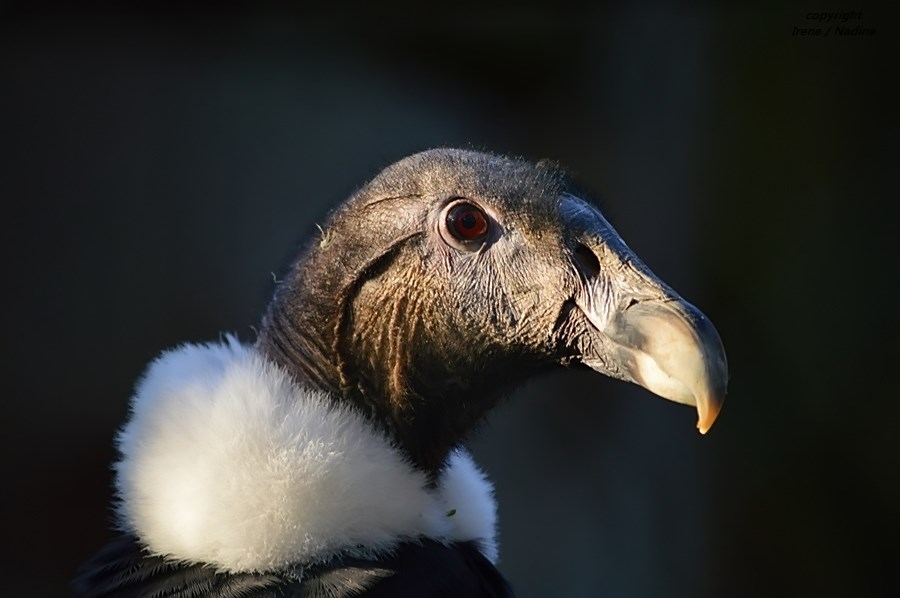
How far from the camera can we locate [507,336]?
2.11 metres

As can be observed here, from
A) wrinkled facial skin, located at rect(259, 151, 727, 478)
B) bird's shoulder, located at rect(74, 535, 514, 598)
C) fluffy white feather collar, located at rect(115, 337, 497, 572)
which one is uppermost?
wrinkled facial skin, located at rect(259, 151, 727, 478)

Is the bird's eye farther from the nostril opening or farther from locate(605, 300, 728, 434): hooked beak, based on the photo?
locate(605, 300, 728, 434): hooked beak

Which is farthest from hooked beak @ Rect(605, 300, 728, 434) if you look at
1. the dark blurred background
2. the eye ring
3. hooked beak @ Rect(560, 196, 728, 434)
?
the dark blurred background

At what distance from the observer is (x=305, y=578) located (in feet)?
6.18

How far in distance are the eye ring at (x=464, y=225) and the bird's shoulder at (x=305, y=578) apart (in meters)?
0.58

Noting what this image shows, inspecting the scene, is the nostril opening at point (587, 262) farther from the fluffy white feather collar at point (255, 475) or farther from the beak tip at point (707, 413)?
the fluffy white feather collar at point (255, 475)

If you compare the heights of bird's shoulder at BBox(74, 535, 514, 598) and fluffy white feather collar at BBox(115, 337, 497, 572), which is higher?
fluffy white feather collar at BBox(115, 337, 497, 572)

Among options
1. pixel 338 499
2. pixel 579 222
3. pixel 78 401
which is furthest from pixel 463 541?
pixel 78 401

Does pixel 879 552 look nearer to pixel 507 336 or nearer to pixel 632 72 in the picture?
pixel 632 72

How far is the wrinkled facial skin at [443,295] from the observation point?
2066 millimetres

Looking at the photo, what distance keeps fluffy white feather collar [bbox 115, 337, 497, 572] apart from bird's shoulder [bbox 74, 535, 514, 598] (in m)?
0.02

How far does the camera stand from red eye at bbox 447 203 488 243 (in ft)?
7.03

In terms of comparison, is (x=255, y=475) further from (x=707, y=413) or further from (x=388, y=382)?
(x=707, y=413)

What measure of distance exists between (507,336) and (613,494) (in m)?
3.11
